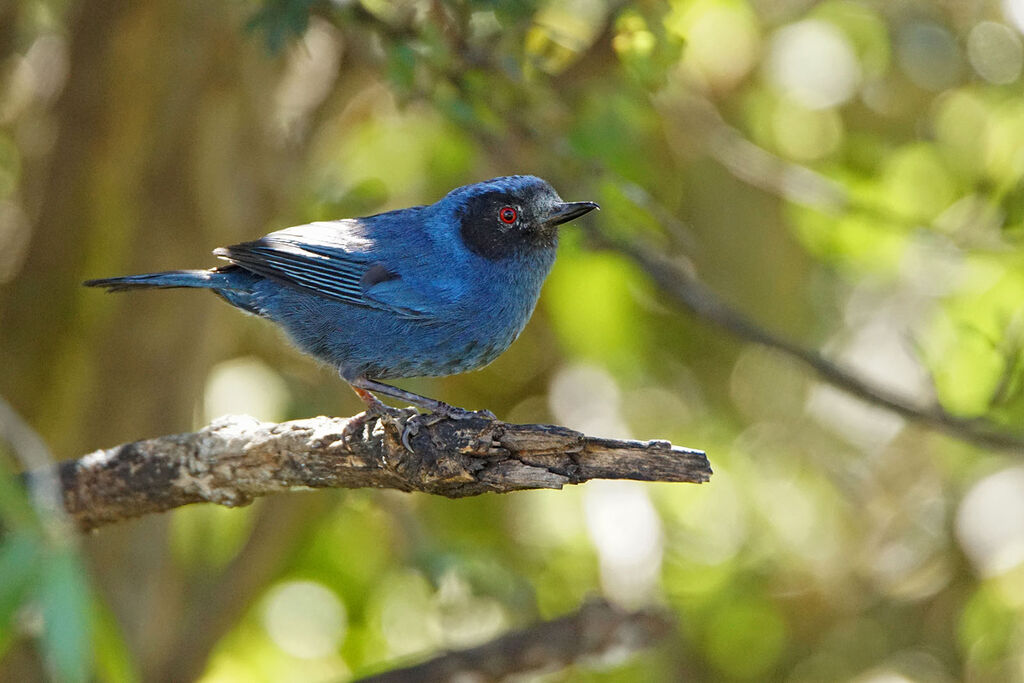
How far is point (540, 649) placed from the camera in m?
4.25

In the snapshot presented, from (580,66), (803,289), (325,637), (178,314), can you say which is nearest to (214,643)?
(325,637)

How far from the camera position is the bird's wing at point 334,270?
4.02m

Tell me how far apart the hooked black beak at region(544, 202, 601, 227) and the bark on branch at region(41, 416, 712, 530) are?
4.26 feet

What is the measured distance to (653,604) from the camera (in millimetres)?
4762

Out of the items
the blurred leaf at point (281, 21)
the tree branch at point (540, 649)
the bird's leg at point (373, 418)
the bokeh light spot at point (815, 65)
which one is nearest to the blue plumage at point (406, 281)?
the bird's leg at point (373, 418)

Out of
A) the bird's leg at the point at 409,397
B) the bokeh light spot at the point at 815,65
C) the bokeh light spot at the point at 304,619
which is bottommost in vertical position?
the bokeh light spot at the point at 304,619

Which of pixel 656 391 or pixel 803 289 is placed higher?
pixel 803 289

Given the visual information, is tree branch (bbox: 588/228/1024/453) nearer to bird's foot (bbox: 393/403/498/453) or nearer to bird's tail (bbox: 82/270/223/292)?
bird's tail (bbox: 82/270/223/292)

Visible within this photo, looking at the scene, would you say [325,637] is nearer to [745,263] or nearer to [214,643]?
[214,643]

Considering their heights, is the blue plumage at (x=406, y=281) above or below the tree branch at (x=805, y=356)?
above

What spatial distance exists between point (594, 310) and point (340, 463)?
9.65ft

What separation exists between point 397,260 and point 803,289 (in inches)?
142

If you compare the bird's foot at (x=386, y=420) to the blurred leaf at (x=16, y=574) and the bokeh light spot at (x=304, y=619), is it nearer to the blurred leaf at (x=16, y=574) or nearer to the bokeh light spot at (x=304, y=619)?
the blurred leaf at (x=16, y=574)

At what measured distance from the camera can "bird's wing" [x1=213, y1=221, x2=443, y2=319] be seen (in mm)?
4020
